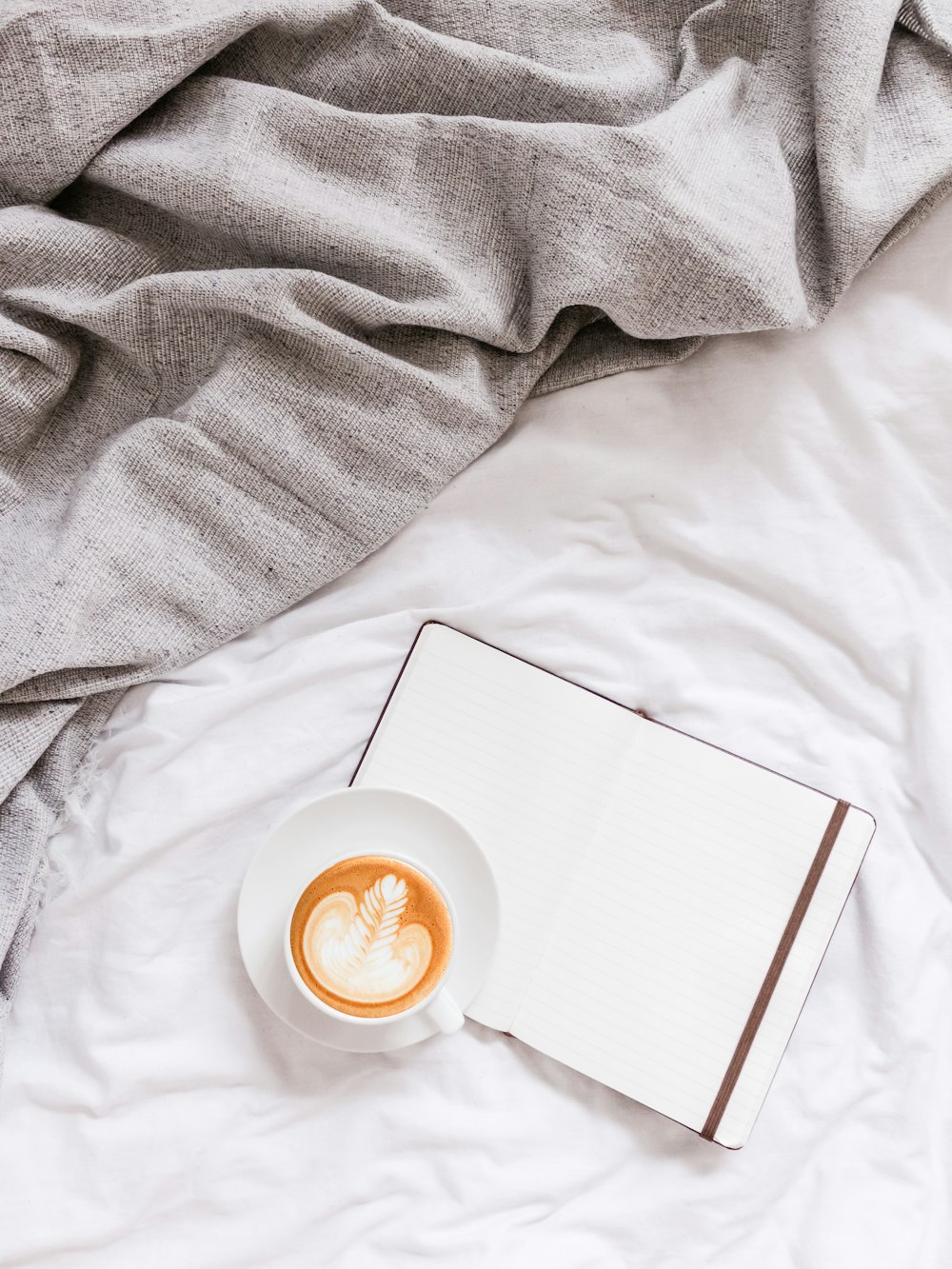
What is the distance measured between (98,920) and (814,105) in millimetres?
762

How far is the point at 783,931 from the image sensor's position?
2.27ft

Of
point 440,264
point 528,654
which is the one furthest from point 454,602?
point 440,264

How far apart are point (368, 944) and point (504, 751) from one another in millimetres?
163

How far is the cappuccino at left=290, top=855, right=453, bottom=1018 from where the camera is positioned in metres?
0.65

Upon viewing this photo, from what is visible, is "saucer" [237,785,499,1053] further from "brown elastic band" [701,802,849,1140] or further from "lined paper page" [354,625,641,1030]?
"brown elastic band" [701,802,849,1140]

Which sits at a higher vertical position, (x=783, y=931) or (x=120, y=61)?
(x=120, y=61)

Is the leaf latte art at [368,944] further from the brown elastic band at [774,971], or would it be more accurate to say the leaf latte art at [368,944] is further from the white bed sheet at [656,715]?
the brown elastic band at [774,971]

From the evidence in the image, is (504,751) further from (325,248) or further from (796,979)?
(325,248)

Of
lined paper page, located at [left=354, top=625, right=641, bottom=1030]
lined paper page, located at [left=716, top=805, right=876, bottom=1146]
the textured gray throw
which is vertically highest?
the textured gray throw

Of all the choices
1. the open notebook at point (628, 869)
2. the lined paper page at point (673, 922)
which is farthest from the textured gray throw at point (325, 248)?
the lined paper page at point (673, 922)

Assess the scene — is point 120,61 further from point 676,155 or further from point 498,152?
point 676,155

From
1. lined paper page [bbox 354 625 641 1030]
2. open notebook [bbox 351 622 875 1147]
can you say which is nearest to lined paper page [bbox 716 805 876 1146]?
open notebook [bbox 351 622 875 1147]

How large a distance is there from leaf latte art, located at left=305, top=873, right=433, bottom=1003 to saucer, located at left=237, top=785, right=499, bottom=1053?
0.03 m

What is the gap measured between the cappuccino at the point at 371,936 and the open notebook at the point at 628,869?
6 centimetres
